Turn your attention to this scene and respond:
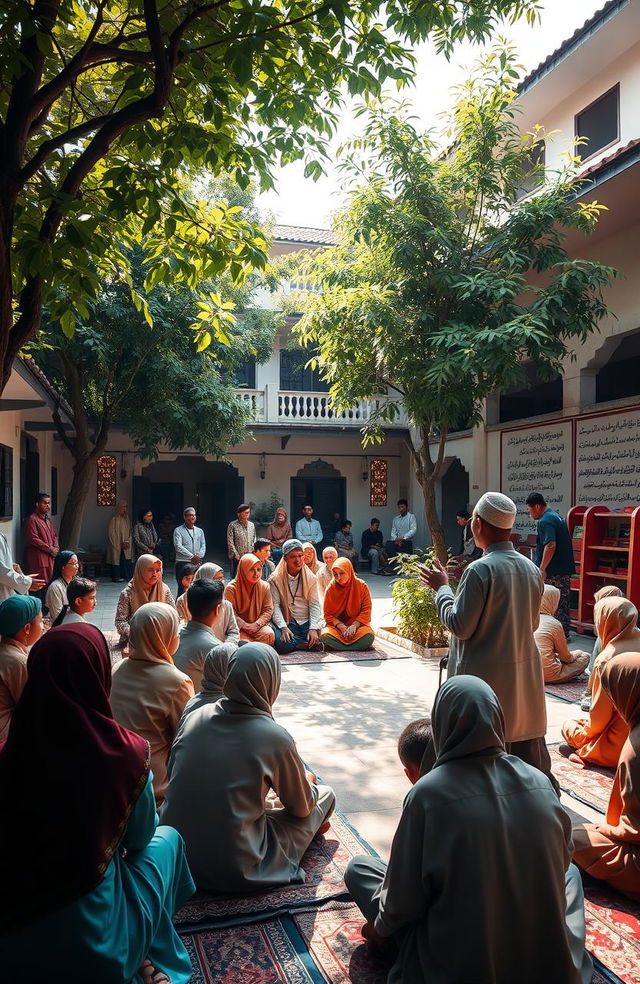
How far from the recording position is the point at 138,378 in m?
10.6

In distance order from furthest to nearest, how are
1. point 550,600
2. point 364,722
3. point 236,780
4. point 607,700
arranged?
point 550,600, point 364,722, point 607,700, point 236,780

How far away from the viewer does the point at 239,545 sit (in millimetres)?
9781

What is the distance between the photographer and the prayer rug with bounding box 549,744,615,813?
355cm

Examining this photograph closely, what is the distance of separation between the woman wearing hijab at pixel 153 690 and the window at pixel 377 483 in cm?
1369

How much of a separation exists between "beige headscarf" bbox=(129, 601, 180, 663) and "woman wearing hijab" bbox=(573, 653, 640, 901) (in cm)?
196

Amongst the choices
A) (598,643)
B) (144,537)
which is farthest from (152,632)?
(144,537)

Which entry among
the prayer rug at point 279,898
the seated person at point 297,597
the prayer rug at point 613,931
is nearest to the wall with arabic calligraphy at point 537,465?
the seated person at point 297,597

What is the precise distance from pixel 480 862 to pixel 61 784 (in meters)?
1.04

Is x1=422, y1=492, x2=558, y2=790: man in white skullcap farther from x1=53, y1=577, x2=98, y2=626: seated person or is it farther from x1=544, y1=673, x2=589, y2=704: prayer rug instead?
x1=53, y1=577, x2=98, y2=626: seated person

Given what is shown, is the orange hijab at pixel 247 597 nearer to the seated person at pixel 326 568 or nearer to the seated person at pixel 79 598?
the seated person at pixel 326 568

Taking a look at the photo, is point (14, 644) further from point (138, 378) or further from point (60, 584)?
point (138, 378)

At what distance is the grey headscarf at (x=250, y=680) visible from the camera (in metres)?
2.62

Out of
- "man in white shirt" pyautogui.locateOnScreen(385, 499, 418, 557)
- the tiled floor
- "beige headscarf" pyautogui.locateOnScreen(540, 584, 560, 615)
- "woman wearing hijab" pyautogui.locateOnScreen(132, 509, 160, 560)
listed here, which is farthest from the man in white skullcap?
"man in white shirt" pyautogui.locateOnScreen(385, 499, 418, 557)

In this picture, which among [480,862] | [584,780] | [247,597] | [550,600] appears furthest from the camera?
[247,597]
